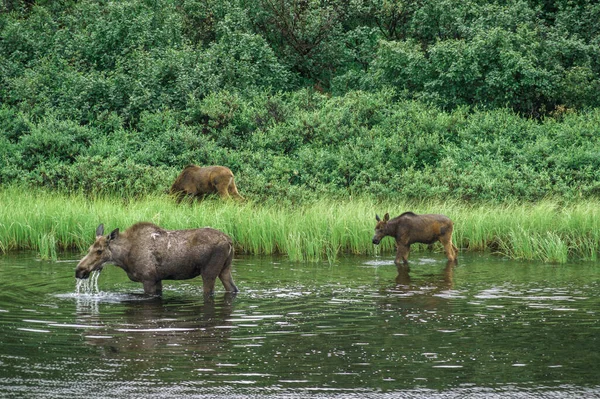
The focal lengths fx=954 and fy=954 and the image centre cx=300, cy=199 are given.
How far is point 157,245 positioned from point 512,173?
13.5 meters

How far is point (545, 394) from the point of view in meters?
7.54

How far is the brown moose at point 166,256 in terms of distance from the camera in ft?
41.5

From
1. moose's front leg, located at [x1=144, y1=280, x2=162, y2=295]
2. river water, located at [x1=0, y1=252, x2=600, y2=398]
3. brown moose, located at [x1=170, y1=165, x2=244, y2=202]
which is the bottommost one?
river water, located at [x1=0, y1=252, x2=600, y2=398]

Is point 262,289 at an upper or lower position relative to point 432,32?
lower

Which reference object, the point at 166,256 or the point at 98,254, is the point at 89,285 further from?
the point at 166,256

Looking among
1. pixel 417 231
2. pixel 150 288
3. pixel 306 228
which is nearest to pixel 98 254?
pixel 150 288

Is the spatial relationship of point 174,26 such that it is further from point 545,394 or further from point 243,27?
point 545,394

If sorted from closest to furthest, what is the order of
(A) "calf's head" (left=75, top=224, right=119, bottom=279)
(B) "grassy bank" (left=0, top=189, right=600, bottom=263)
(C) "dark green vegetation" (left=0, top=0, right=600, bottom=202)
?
(A) "calf's head" (left=75, top=224, right=119, bottom=279) < (B) "grassy bank" (left=0, top=189, right=600, bottom=263) < (C) "dark green vegetation" (left=0, top=0, right=600, bottom=202)

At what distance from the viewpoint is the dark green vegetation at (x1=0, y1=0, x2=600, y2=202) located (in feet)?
80.9

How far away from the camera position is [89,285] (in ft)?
44.3

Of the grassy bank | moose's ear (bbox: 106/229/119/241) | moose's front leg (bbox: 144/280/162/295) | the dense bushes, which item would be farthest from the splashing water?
the dense bushes

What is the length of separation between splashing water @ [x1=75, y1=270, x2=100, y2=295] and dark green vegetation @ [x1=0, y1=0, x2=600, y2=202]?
9.83 meters

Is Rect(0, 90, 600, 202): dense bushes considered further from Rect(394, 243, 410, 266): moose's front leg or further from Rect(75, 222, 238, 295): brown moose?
Rect(75, 222, 238, 295): brown moose

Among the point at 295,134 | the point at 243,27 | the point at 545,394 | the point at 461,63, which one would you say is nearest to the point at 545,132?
the point at 461,63
